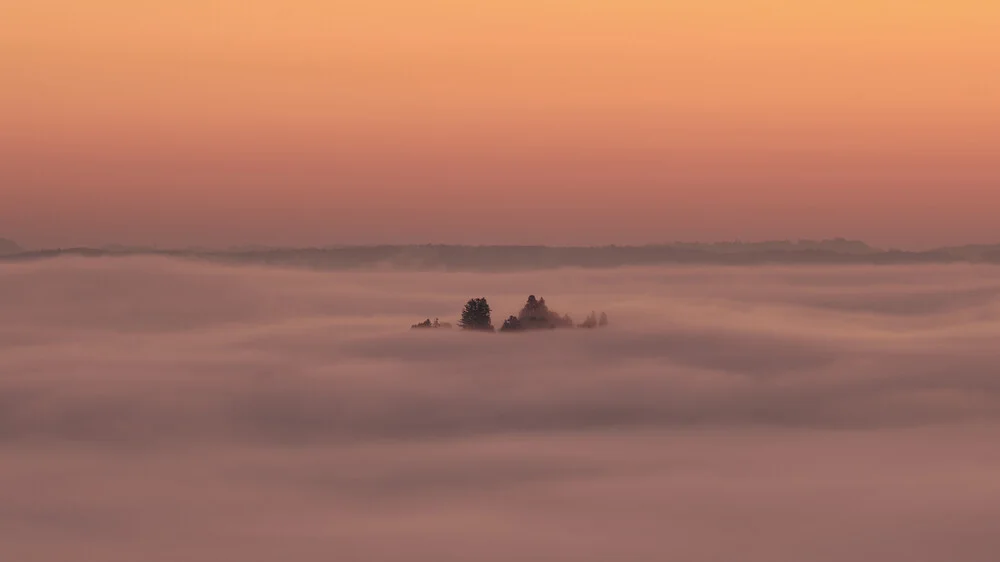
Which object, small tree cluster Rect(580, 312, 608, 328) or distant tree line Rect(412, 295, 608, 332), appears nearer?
distant tree line Rect(412, 295, 608, 332)

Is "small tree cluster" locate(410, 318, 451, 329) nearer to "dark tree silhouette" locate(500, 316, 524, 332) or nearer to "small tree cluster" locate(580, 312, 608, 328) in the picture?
"small tree cluster" locate(580, 312, 608, 328)

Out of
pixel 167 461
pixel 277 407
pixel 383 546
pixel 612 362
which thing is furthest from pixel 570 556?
pixel 612 362

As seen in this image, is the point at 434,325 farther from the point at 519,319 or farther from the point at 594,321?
the point at 594,321

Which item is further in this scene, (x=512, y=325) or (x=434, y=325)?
(x=434, y=325)

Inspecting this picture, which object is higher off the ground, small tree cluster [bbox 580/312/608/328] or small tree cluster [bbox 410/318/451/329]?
small tree cluster [bbox 580/312/608/328]

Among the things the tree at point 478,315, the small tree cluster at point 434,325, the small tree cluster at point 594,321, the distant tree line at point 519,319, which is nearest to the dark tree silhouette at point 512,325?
the distant tree line at point 519,319

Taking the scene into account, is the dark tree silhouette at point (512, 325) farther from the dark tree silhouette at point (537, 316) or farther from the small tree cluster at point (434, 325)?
the small tree cluster at point (434, 325)

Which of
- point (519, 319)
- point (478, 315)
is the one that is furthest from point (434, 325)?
point (478, 315)

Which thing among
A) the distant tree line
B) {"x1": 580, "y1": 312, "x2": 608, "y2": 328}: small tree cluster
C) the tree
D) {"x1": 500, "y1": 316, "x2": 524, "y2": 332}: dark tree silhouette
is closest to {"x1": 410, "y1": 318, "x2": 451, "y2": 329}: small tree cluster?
the distant tree line

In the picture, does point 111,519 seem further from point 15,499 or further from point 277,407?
point 277,407
